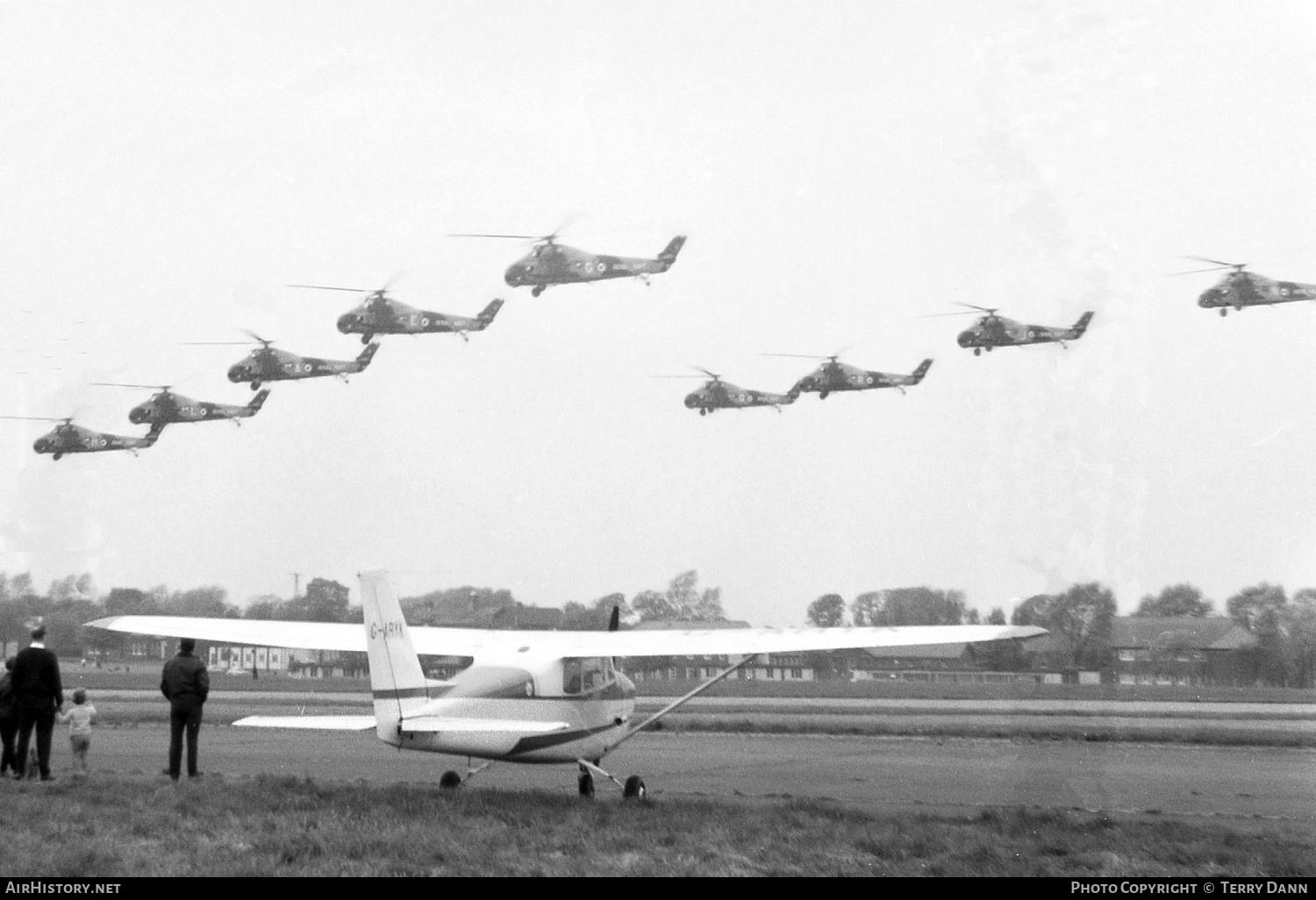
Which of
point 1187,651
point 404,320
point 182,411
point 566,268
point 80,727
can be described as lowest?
point 1187,651

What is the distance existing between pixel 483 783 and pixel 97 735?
12.7 m

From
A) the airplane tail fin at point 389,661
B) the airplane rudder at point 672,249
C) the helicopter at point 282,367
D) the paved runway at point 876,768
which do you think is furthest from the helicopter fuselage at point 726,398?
the airplane tail fin at point 389,661

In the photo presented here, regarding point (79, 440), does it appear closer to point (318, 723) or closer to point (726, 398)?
point (726, 398)

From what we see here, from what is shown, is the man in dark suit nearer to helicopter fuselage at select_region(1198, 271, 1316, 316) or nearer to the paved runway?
the paved runway

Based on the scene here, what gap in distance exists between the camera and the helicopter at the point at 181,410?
160ft

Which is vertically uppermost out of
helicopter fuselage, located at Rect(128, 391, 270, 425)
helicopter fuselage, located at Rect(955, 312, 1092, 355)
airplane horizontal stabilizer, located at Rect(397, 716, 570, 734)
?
helicopter fuselage, located at Rect(955, 312, 1092, 355)

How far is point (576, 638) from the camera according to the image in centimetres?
1784

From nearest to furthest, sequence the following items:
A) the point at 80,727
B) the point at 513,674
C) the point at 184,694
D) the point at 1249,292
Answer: the point at 184,694 → the point at 80,727 → the point at 513,674 → the point at 1249,292

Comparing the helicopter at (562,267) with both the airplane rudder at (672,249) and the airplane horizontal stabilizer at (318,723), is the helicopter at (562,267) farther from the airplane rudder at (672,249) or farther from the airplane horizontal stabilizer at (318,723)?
the airplane horizontal stabilizer at (318,723)

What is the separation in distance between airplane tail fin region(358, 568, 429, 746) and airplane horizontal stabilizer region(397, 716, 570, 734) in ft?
0.61

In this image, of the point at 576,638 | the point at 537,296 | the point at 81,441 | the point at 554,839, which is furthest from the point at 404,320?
the point at 554,839

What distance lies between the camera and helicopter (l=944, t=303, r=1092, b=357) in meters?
37.6

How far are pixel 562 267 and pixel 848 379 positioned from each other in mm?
12058

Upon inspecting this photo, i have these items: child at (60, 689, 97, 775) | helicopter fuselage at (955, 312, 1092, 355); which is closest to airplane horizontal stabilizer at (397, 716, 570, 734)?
child at (60, 689, 97, 775)
